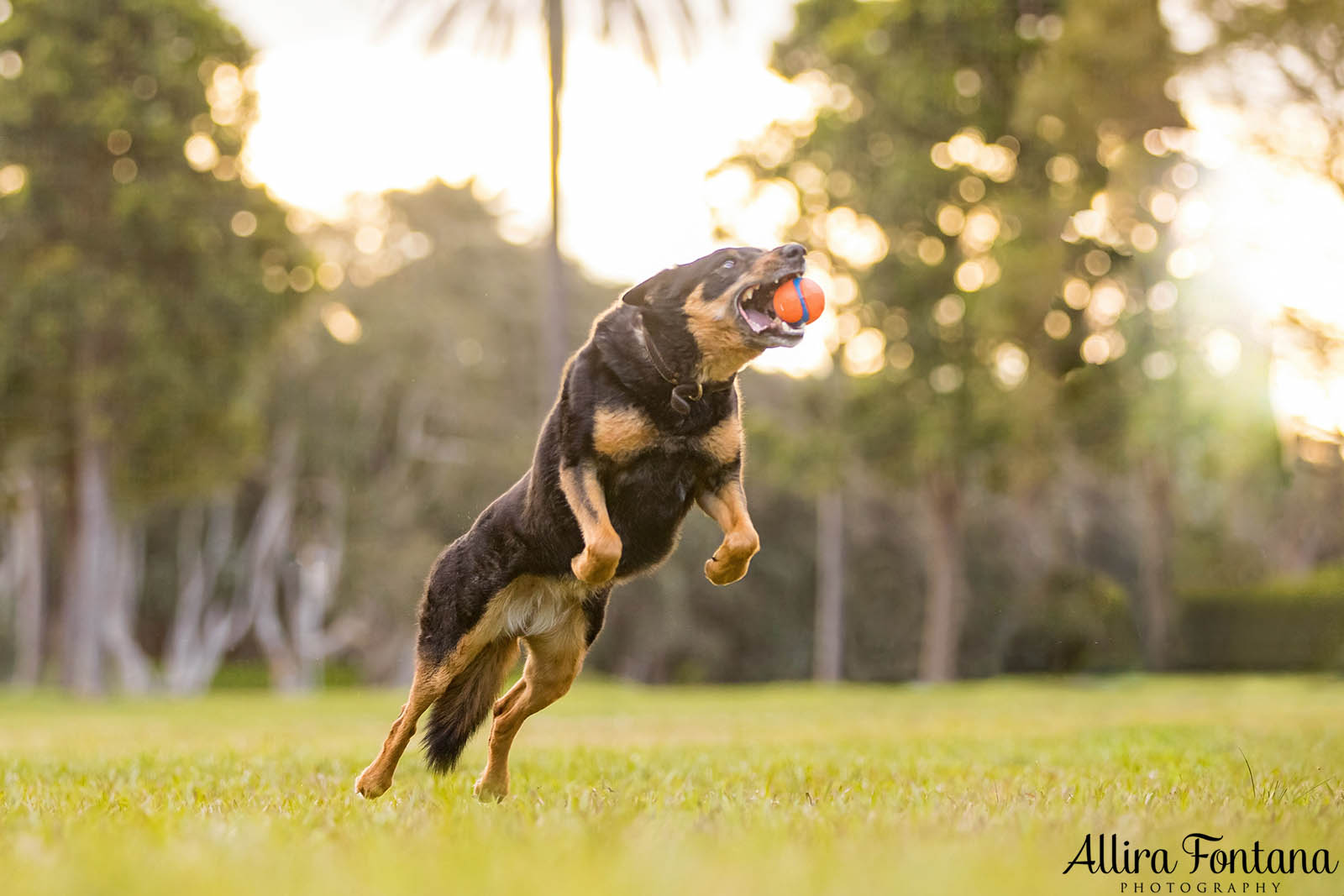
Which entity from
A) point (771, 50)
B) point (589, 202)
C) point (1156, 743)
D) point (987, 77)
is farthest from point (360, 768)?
point (771, 50)

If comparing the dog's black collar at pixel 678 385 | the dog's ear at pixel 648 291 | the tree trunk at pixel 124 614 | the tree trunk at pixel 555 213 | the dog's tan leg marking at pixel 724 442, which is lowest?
the tree trunk at pixel 124 614

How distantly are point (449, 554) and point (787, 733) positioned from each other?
6.56 metres

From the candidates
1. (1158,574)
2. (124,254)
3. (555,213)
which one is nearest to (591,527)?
(555,213)

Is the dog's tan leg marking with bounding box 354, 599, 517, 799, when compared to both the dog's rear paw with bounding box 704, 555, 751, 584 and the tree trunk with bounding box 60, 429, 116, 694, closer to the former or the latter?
the dog's rear paw with bounding box 704, 555, 751, 584

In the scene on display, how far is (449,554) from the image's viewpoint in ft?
18.3

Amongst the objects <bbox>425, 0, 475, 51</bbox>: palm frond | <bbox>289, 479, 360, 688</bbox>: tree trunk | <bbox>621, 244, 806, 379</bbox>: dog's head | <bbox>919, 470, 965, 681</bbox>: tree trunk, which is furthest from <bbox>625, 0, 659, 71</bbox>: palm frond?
<bbox>289, 479, 360, 688</bbox>: tree trunk

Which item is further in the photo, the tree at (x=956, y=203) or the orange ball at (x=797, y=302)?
the tree at (x=956, y=203)

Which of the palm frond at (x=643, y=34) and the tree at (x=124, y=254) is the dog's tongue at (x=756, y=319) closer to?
the palm frond at (x=643, y=34)

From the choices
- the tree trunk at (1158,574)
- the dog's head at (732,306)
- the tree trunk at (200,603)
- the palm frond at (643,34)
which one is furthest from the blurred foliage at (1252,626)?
the dog's head at (732,306)

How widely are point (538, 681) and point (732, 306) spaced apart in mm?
1782

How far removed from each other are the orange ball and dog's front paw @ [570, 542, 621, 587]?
1058mm

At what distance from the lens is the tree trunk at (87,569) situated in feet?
76.5

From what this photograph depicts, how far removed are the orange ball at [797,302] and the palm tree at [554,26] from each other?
43.6 ft

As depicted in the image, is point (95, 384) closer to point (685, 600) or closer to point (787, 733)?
point (787, 733)
